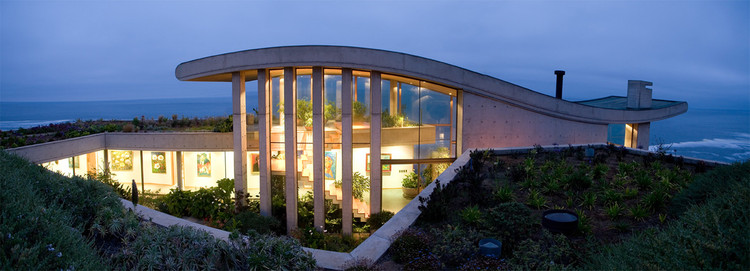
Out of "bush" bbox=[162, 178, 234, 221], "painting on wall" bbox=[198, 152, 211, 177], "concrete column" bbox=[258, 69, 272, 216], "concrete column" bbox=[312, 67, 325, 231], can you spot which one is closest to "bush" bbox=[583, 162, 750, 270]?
"concrete column" bbox=[312, 67, 325, 231]

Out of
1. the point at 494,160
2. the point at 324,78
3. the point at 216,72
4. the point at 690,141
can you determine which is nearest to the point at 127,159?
the point at 216,72

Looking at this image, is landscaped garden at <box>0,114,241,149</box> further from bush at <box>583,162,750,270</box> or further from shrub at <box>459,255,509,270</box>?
bush at <box>583,162,750,270</box>

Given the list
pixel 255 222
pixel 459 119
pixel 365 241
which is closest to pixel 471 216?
pixel 365 241

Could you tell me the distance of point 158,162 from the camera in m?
18.9

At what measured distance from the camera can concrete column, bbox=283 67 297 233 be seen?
50.1ft

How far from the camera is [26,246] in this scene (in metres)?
3.65

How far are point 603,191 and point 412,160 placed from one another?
754 cm

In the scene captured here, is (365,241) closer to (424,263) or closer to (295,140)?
(424,263)

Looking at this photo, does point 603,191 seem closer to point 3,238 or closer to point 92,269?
point 92,269

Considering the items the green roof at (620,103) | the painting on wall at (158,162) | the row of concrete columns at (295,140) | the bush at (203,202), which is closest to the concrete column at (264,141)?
the row of concrete columns at (295,140)

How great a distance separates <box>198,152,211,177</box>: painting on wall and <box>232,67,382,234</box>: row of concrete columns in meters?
3.21

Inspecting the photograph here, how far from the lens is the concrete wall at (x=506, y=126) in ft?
52.5

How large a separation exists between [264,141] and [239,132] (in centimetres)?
120

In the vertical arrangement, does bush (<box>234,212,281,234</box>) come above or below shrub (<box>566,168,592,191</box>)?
below
